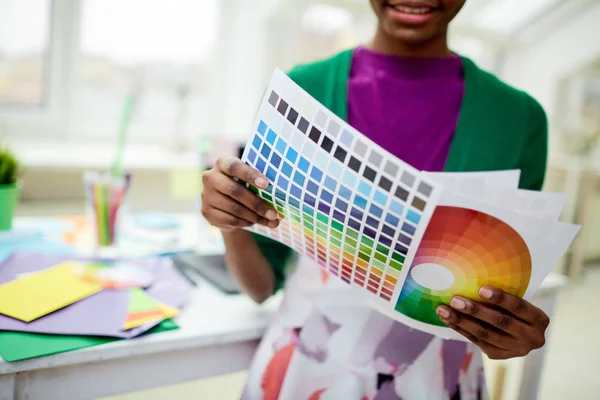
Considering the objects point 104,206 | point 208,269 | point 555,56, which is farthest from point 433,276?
point 555,56

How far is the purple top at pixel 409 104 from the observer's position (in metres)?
0.72

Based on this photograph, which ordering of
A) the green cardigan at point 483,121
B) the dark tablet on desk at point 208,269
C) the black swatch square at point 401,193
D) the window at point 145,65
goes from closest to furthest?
the black swatch square at point 401,193 < the green cardigan at point 483,121 < the dark tablet on desk at point 208,269 < the window at point 145,65

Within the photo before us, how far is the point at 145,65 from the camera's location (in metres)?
2.19

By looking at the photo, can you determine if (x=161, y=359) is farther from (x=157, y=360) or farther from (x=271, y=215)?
Answer: (x=271, y=215)

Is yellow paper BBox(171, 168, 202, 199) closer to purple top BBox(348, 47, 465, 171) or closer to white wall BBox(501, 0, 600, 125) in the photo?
purple top BBox(348, 47, 465, 171)

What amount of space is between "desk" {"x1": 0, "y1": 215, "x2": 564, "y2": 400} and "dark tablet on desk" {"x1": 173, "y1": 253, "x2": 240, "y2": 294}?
0.7 inches

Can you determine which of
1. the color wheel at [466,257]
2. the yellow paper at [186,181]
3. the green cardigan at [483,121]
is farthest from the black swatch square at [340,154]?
the yellow paper at [186,181]

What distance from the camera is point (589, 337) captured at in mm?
2512

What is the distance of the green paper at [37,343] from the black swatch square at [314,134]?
1.18 feet

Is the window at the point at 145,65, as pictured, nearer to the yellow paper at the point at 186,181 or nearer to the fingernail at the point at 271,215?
the yellow paper at the point at 186,181

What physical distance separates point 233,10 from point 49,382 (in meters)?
2.03

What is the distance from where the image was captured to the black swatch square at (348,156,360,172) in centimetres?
49

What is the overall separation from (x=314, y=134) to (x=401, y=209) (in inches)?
4.5

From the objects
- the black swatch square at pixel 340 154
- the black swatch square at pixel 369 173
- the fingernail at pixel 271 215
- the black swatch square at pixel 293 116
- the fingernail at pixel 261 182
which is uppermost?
the black swatch square at pixel 293 116
